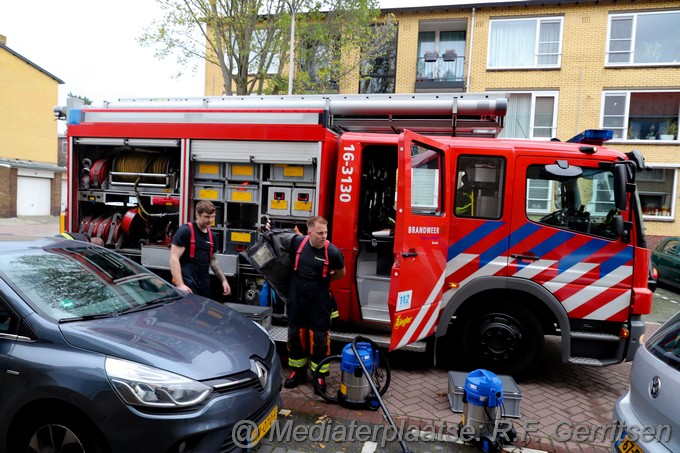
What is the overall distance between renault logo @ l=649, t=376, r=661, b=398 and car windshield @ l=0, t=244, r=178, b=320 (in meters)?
3.36

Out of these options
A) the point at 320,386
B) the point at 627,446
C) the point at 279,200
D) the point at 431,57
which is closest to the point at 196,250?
the point at 279,200

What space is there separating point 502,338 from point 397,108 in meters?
Answer: 2.80

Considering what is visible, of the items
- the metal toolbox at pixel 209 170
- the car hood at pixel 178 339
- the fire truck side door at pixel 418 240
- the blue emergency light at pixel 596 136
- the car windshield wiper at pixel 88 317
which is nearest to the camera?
the car hood at pixel 178 339

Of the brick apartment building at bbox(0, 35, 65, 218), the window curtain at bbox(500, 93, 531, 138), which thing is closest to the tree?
the window curtain at bbox(500, 93, 531, 138)

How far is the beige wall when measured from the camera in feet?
85.7

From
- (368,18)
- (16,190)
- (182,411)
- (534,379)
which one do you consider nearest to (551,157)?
(534,379)

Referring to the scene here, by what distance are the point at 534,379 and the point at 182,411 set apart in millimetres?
3931

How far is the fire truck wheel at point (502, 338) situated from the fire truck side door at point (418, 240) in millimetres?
486

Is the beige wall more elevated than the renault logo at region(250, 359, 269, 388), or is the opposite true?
the beige wall

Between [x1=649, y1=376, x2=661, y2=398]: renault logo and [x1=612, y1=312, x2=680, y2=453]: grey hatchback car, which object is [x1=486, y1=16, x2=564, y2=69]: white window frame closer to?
[x1=612, y1=312, x2=680, y2=453]: grey hatchback car

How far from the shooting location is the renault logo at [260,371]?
296 cm

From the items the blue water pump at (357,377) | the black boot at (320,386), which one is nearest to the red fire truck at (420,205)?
the blue water pump at (357,377)

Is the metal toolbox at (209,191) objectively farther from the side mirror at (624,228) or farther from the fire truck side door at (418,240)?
the side mirror at (624,228)

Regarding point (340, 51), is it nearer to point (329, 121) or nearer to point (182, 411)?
point (329, 121)
